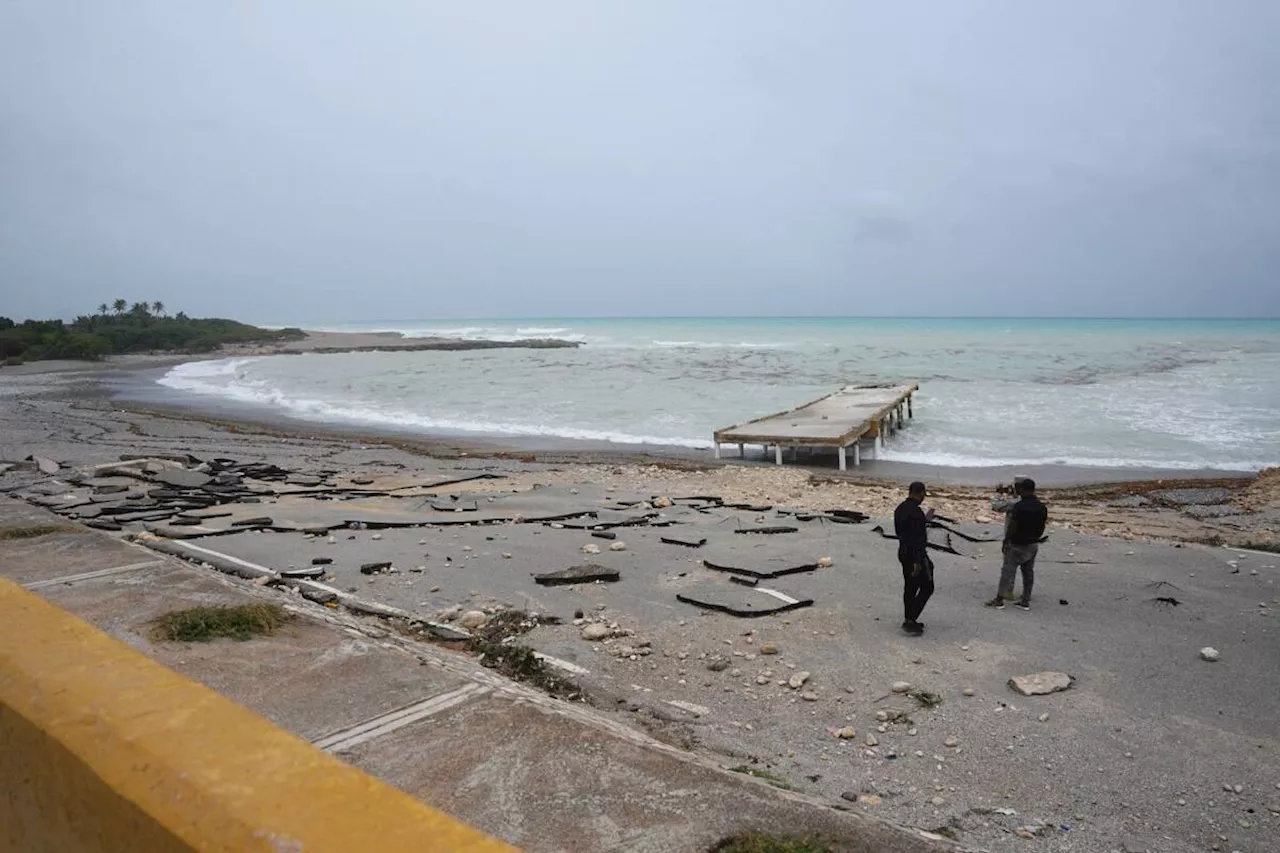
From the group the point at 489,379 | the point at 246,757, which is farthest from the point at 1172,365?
the point at 246,757

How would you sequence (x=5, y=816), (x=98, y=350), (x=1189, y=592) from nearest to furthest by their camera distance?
(x=5, y=816) → (x=1189, y=592) → (x=98, y=350)

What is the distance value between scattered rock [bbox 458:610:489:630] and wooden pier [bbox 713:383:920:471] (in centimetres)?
1410

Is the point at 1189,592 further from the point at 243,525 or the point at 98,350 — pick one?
the point at 98,350

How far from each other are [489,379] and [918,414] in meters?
25.2

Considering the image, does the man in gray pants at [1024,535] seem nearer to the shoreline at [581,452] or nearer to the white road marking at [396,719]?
the white road marking at [396,719]

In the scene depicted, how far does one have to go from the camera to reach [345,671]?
214 inches

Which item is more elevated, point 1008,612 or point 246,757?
point 246,757

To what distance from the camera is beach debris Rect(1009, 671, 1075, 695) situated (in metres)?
6.31

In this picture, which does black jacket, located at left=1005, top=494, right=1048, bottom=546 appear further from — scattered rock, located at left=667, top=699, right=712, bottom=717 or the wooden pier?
the wooden pier

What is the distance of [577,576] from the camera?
355 inches

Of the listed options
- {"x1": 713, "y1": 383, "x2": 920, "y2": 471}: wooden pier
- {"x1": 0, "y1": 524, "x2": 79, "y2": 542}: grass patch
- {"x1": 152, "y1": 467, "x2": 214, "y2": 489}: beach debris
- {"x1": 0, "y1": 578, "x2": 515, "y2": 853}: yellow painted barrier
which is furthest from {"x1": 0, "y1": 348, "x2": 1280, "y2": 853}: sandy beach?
{"x1": 0, "y1": 578, "x2": 515, "y2": 853}: yellow painted barrier

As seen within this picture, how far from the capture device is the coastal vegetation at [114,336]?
6328 centimetres

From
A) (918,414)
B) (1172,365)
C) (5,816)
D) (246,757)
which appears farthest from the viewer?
(1172,365)

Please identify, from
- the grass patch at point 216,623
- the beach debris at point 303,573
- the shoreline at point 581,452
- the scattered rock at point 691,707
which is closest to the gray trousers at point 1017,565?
the scattered rock at point 691,707
